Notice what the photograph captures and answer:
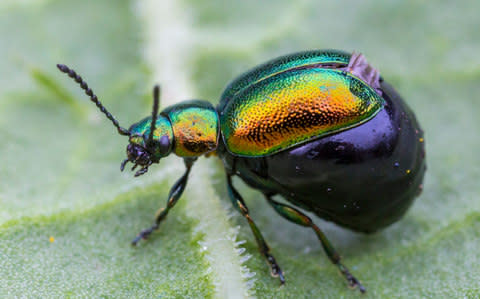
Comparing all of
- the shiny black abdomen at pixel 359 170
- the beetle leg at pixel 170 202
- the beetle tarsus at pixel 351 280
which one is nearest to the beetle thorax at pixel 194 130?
the beetle leg at pixel 170 202

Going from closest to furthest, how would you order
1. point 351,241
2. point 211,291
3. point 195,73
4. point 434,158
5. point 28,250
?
point 211,291 < point 28,250 < point 351,241 < point 434,158 < point 195,73

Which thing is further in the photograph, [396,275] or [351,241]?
[351,241]

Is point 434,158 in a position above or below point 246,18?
below

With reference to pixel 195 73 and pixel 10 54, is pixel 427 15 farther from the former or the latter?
pixel 10 54

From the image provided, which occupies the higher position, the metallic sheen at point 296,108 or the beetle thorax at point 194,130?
the metallic sheen at point 296,108

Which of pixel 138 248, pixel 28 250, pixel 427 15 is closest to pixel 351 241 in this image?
pixel 138 248

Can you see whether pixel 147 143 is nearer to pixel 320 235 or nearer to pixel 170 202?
pixel 170 202

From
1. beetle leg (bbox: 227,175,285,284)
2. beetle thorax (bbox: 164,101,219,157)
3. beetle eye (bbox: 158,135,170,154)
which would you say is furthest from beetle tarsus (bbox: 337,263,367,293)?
beetle eye (bbox: 158,135,170,154)

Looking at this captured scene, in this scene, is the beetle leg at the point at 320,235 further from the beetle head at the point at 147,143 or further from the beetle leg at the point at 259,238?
the beetle head at the point at 147,143
